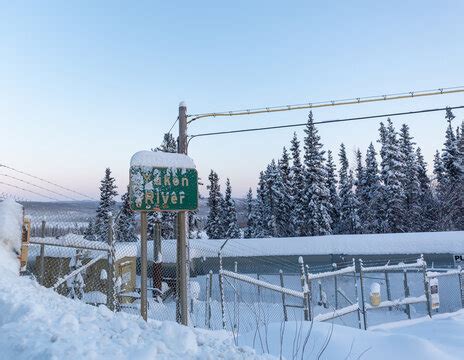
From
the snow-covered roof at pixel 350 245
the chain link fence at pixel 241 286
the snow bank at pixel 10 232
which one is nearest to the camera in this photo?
the snow bank at pixel 10 232

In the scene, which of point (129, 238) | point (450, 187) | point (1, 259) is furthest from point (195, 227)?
point (1, 259)

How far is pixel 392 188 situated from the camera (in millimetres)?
42344

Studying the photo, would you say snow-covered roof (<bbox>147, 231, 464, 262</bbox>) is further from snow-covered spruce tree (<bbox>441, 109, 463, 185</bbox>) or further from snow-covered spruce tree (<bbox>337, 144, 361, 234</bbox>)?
snow-covered spruce tree (<bbox>337, 144, 361, 234</bbox>)

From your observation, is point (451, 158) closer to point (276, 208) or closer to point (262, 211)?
point (276, 208)

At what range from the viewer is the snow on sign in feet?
23.0

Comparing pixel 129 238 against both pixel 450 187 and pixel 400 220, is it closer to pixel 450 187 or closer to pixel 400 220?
pixel 400 220

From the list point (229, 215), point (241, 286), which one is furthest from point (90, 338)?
point (229, 215)

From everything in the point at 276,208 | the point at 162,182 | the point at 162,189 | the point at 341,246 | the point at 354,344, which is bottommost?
the point at 354,344

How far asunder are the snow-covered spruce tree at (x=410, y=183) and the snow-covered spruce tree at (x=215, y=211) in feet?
78.6

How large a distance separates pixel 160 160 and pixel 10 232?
311 centimetres

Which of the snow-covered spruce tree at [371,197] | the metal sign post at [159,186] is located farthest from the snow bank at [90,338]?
the snow-covered spruce tree at [371,197]

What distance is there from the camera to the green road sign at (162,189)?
7.00m

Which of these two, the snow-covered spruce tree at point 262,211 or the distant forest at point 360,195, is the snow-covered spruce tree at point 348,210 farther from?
the snow-covered spruce tree at point 262,211

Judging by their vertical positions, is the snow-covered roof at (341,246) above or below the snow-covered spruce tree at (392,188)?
below
